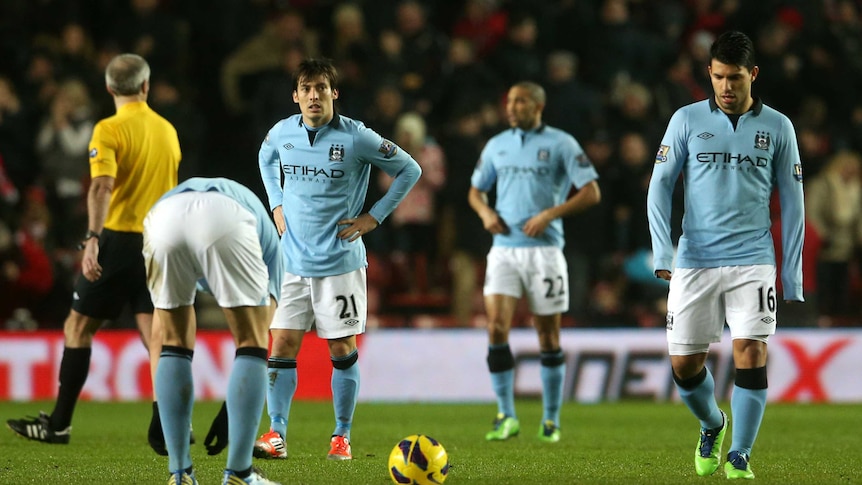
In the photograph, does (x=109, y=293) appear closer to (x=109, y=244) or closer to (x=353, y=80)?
(x=109, y=244)

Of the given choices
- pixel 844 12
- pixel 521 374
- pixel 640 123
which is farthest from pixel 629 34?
pixel 521 374

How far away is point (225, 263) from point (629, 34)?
38.1ft

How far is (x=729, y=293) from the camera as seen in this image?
670 centimetres

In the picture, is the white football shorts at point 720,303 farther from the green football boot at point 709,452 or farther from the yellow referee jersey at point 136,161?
the yellow referee jersey at point 136,161

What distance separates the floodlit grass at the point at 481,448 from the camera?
6.65m

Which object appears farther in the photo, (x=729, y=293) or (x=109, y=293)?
(x=109, y=293)

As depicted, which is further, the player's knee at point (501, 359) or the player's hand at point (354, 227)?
the player's knee at point (501, 359)

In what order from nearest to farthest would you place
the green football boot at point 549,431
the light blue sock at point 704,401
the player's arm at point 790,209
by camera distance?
the player's arm at point 790,209, the light blue sock at point 704,401, the green football boot at point 549,431

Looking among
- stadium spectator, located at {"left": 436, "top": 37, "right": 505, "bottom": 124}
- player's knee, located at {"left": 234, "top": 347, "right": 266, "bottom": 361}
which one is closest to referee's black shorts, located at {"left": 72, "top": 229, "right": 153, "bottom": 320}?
player's knee, located at {"left": 234, "top": 347, "right": 266, "bottom": 361}

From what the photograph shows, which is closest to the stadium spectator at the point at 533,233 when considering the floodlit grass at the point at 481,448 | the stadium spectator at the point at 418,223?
the floodlit grass at the point at 481,448

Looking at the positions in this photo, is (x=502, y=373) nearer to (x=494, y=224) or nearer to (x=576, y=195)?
(x=494, y=224)

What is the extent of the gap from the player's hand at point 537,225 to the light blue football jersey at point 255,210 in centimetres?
378

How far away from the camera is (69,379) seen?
845 cm

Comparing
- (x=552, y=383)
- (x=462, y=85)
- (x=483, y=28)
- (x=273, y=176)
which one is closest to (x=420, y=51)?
(x=462, y=85)
